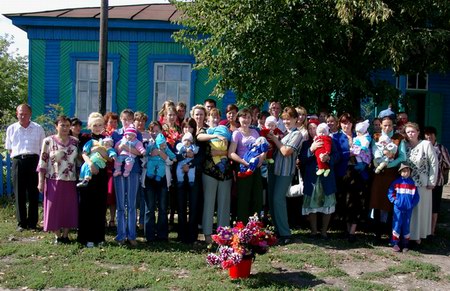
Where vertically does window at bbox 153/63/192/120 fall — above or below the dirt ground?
above

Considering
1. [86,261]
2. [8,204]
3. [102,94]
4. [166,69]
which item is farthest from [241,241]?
[166,69]

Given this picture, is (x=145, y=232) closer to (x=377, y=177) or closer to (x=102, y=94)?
(x=377, y=177)

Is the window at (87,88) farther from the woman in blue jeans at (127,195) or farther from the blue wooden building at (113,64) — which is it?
the woman in blue jeans at (127,195)

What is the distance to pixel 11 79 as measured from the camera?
1374 inches

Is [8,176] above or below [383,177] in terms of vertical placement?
below

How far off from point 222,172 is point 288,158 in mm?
970

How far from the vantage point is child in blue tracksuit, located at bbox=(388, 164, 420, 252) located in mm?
6578

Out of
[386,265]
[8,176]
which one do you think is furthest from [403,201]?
[8,176]

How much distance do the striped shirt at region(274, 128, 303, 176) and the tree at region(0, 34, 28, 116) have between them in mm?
29809

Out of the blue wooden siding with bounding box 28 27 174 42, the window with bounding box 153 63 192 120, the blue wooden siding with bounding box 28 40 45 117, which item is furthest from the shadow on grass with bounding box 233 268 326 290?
the blue wooden siding with bounding box 28 40 45 117

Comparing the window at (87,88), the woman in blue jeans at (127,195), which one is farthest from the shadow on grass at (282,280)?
the window at (87,88)

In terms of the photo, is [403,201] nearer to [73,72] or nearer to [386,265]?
[386,265]

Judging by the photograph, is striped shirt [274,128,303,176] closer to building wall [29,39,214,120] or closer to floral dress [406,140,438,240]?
floral dress [406,140,438,240]

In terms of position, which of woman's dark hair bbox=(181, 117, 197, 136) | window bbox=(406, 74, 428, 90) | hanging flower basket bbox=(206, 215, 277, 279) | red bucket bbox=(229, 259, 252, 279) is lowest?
red bucket bbox=(229, 259, 252, 279)
